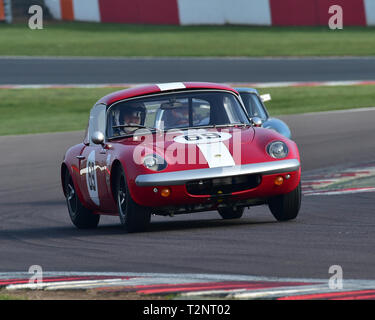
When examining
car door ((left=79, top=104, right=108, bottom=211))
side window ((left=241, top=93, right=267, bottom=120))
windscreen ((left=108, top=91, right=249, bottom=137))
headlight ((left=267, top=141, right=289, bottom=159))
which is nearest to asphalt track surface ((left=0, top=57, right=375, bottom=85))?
side window ((left=241, top=93, right=267, bottom=120))

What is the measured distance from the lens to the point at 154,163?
7820 millimetres

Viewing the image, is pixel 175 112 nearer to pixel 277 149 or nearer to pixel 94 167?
pixel 94 167

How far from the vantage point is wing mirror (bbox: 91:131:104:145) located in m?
8.61

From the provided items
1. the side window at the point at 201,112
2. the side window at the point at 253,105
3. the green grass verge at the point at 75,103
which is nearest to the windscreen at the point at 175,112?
the side window at the point at 201,112

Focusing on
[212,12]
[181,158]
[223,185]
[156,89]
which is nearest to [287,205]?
[223,185]

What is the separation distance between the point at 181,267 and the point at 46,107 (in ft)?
55.8

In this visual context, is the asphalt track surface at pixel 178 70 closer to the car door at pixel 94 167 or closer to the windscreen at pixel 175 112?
the car door at pixel 94 167

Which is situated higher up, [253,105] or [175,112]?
[175,112]

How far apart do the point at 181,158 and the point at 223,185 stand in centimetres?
42

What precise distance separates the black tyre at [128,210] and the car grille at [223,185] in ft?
1.53

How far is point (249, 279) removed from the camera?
5.43m

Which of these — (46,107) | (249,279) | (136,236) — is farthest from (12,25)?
(249,279)

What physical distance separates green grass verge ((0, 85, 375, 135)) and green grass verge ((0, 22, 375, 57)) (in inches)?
201

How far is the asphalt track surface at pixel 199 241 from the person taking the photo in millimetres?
6016
